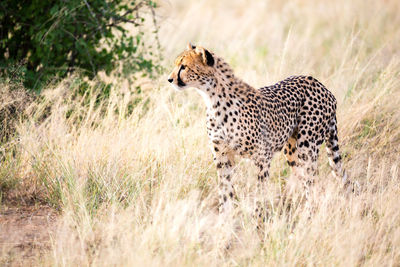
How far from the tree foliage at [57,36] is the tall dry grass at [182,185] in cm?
29

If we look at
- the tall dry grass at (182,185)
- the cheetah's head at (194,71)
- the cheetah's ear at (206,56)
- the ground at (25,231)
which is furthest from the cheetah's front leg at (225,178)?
the ground at (25,231)

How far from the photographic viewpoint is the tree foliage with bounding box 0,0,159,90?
491cm

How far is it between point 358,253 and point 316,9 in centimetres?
835

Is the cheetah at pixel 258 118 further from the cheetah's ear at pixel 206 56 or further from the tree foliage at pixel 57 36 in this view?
the tree foliage at pixel 57 36

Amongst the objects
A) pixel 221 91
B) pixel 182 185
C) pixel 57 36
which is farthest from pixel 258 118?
pixel 57 36

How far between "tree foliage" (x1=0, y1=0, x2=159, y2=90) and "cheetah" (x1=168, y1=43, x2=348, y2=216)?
1.54m

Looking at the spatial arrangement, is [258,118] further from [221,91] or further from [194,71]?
[194,71]

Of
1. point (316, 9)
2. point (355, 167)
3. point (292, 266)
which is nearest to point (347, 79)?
point (355, 167)

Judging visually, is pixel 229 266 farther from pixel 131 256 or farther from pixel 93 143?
pixel 93 143

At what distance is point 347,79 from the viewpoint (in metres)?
5.63

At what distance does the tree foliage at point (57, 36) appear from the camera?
16.1 ft

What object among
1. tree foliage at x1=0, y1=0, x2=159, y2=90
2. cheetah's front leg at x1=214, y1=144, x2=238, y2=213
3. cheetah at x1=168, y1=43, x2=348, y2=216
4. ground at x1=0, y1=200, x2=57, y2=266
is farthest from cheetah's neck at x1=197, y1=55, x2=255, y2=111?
tree foliage at x1=0, y1=0, x2=159, y2=90

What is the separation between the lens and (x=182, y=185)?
144 inches

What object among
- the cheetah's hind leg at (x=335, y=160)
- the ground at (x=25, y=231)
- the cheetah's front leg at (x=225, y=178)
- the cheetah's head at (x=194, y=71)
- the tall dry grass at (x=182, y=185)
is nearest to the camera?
the tall dry grass at (x=182, y=185)
